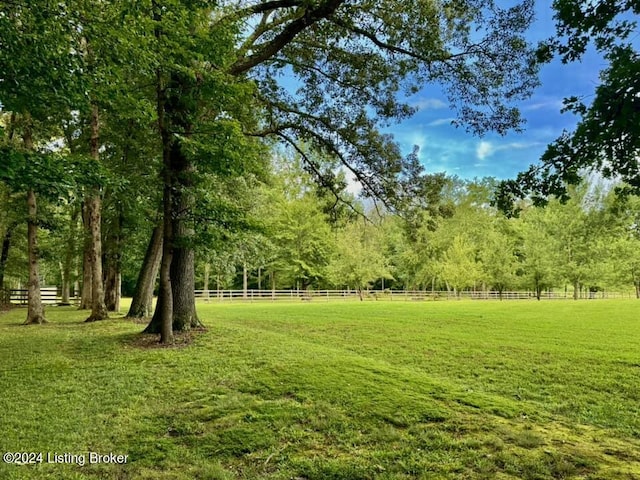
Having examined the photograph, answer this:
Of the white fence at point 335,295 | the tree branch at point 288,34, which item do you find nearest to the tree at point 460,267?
the white fence at point 335,295

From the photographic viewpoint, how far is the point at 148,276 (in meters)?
12.0

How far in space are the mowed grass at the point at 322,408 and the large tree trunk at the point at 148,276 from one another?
3454 millimetres

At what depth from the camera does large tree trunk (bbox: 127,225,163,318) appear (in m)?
11.9

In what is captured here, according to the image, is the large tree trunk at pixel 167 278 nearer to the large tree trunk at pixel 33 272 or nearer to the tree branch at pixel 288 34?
the tree branch at pixel 288 34

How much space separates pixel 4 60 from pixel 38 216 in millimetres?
9056

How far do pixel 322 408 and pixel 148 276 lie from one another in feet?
30.1

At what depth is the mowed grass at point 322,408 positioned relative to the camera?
320 cm

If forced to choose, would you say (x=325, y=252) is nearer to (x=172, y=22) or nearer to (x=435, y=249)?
(x=435, y=249)

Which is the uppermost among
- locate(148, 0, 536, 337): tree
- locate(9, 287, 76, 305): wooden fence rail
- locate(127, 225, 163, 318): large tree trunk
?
locate(148, 0, 536, 337): tree

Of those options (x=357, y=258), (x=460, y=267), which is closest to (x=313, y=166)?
(x=357, y=258)

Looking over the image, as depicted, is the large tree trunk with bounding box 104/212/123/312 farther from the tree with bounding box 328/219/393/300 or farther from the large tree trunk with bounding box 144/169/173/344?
the tree with bounding box 328/219/393/300

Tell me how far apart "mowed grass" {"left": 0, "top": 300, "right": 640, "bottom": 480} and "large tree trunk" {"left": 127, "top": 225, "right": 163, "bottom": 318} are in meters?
3.45

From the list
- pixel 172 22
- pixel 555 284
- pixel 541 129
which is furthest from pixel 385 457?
pixel 555 284

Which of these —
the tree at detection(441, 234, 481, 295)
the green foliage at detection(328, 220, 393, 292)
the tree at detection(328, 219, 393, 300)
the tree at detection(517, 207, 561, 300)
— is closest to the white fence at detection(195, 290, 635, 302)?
the tree at detection(328, 219, 393, 300)
